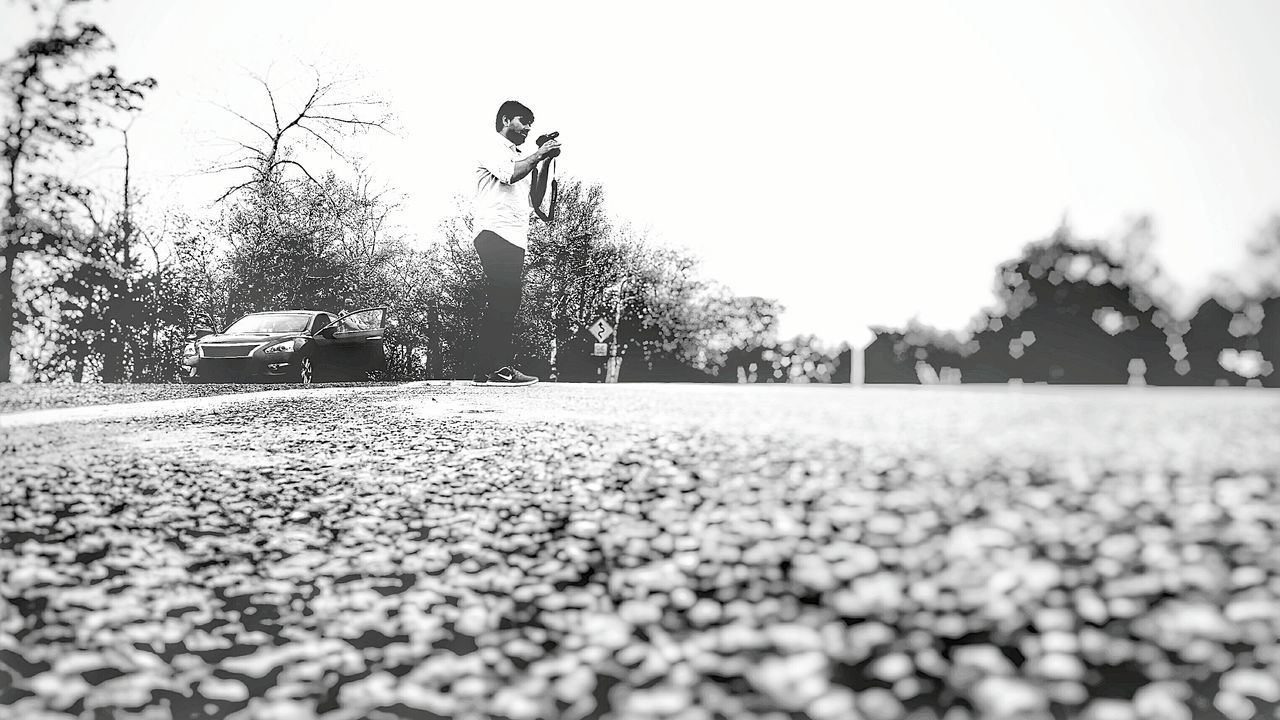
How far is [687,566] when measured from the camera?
219 centimetres

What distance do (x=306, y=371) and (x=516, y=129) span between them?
1.83 metres

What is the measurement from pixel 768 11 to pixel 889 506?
2.29 m

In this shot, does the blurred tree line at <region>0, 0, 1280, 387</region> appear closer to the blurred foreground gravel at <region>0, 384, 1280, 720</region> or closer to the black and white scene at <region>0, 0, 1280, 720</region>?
the black and white scene at <region>0, 0, 1280, 720</region>

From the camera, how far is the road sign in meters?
3.37

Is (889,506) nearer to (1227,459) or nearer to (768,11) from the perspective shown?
(1227,459)

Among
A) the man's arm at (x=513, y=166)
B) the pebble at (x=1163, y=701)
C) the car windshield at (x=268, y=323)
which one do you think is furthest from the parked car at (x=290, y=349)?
the pebble at (x=1163, y=701)

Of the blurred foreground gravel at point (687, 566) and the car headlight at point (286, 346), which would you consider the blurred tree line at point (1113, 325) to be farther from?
the car headlight at point (286, 346)

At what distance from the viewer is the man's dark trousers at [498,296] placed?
3621mm

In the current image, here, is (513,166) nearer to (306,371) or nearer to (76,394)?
(306,371)

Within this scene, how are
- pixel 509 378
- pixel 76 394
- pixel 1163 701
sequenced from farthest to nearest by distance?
1. pixel 509 378
2. pixel 76 394
3. pixel 1163 701

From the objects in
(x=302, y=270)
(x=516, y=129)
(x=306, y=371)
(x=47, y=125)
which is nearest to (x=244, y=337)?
(x=306, y=371)

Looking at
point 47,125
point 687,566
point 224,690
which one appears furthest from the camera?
point 47,125

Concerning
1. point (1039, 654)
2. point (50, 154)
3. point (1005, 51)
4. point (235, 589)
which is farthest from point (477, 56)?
point (1039, 654)

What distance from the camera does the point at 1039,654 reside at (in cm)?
156
